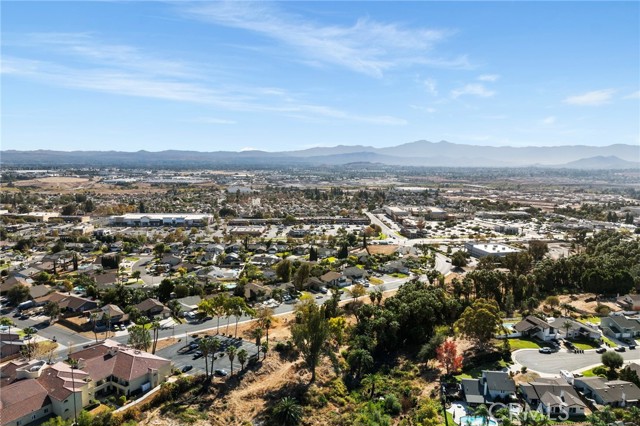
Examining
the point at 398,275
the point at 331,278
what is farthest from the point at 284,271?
the point at 398,275

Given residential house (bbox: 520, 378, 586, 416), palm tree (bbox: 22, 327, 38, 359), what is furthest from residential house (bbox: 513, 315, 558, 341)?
palm tree (bbox: 22, 327, 38, 359)

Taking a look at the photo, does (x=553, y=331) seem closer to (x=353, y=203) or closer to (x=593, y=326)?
(x=593, y=326)

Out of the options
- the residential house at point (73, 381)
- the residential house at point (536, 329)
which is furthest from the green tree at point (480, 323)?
the residential house at point (73, 381)

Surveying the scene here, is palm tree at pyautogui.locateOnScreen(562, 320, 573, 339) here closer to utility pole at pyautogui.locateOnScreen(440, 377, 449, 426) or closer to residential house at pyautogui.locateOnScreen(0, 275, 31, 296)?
utility pole at pyautogui.locateOnScreen(440, 377, 449, 426)

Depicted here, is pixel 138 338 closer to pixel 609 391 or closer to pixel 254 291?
pixel 254 291

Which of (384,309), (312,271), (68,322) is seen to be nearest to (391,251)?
(312,271)
